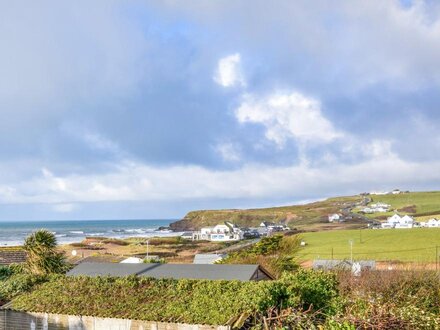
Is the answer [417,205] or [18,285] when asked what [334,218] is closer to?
[417,205]

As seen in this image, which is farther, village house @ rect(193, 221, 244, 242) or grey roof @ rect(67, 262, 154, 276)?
village house @ rect(193, 221, 244, 242)

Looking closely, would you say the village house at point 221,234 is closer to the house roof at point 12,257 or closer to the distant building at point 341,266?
the distant building at point 341,266

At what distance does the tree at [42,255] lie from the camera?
1160 inches

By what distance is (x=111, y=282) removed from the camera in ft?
69.1

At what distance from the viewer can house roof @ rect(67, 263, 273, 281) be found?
21875 mm

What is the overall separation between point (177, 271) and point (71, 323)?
18.5 feet

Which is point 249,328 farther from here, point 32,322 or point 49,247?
point 49,247

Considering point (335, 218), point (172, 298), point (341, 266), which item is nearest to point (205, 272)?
point (172, 298)

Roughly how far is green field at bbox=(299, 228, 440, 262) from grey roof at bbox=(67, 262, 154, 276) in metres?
39.3

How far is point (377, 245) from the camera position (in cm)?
7275

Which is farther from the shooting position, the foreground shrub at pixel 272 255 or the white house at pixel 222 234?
the white house at pixel 222 234

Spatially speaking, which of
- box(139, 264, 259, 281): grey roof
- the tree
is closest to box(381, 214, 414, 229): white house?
the tree

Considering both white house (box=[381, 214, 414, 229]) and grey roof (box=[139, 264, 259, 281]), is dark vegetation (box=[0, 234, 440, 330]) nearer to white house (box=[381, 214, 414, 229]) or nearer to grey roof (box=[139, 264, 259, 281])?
grey roof (box=[139, 264, 259, 281])

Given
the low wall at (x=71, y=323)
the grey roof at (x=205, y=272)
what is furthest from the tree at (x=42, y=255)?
the low wall at (x=71, y=323)
